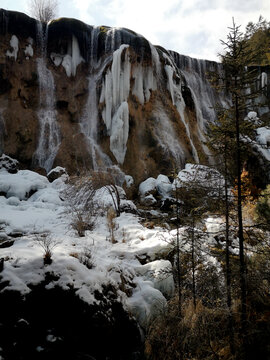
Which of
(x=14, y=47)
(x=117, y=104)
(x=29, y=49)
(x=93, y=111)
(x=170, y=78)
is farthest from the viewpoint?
(x=170, y=78)

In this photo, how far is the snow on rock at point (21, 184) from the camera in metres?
12.7

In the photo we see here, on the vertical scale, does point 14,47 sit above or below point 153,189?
above

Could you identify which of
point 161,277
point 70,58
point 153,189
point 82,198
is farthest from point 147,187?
point 70,58

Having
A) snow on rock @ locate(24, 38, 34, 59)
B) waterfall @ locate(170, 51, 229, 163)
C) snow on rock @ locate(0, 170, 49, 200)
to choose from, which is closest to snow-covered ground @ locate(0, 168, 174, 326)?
snow on rock @ locate(0, 170, 49, 200)

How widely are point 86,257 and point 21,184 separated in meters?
10.3

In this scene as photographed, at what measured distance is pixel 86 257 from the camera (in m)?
4.36

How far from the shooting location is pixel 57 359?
2.65m

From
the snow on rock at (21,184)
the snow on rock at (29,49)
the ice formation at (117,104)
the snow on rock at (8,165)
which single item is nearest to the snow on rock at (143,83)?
the ice formation at (117,104)

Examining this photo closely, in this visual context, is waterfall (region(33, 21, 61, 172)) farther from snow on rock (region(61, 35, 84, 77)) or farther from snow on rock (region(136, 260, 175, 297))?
snow on rock (region(136, 260, 175, 297))

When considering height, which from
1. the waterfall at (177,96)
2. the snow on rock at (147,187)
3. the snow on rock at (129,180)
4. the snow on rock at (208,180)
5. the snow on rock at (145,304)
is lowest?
the snow on rock at (145,304)

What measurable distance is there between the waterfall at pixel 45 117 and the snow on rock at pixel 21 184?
170 inches

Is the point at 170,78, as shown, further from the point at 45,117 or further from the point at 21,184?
the point at 21,184

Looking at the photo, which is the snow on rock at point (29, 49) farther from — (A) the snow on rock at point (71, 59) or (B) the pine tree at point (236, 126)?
(B) the pine tree at point (236, 126)

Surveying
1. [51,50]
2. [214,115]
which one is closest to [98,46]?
[51,50]
